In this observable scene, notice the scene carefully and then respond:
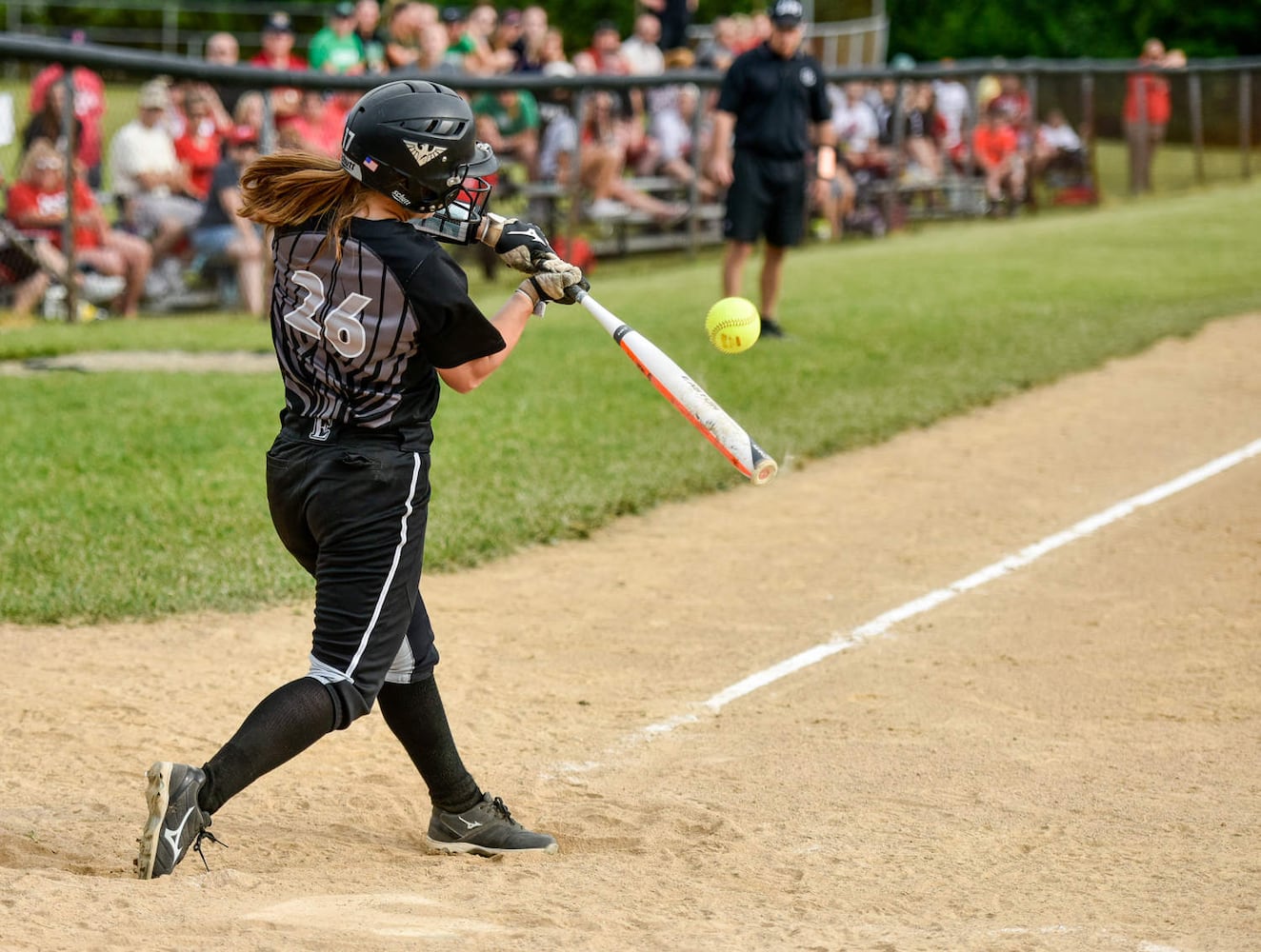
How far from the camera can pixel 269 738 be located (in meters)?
3.73

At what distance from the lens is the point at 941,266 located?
15.6m

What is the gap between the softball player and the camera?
11.9 feet

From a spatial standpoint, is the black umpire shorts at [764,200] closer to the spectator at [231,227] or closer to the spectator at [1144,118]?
the spectator at [231,227]

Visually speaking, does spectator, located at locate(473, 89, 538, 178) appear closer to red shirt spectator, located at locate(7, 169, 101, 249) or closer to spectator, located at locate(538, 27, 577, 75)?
spectator, located at locate(538, 27, 577, 75)

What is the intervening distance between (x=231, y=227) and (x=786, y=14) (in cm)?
458

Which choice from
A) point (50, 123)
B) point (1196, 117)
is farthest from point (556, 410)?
point (1196, 117)

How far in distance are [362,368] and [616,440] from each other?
212 inches

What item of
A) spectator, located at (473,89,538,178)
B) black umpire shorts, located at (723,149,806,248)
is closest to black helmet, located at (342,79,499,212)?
black umpire shorts, located at (723,149,806,248)

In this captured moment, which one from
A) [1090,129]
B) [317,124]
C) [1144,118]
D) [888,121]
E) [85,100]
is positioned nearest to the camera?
[85,100]

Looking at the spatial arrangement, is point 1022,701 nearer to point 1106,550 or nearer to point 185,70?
point 1106,550

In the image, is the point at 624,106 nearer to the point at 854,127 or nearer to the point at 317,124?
the point at 317,124

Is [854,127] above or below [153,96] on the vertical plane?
below

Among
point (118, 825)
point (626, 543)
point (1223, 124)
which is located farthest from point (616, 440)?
point (1223, 124)

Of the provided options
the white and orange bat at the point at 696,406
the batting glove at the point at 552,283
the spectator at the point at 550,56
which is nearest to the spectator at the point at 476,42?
the spectator at the point at 550,56
